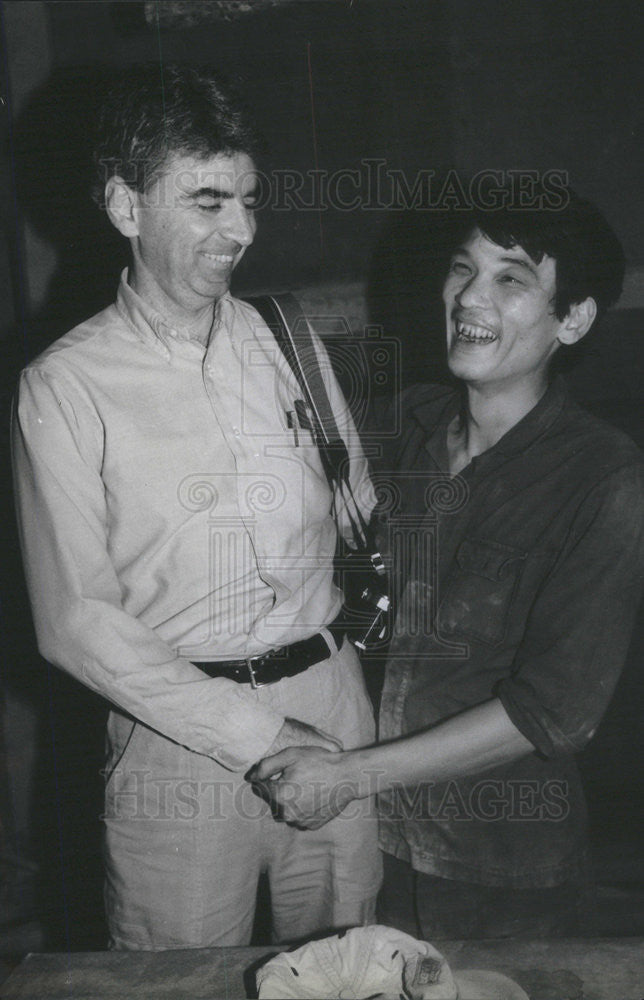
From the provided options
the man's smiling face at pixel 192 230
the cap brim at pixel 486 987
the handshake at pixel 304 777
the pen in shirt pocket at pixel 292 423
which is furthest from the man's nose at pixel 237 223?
the cap brim at pixel 486 987

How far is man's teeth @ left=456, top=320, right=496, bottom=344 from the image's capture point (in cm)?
176

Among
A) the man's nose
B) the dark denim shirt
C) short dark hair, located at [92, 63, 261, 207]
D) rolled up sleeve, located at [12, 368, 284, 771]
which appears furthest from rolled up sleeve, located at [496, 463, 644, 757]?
short dark hair, located at [92, 63, 261, 207]

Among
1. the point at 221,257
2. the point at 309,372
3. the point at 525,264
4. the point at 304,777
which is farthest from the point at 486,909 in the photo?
the point at 221,257

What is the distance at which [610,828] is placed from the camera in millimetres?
1955

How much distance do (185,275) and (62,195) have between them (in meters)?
0.36

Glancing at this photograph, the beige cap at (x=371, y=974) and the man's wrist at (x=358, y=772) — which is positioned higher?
the man's wrist at (x=358, y=772)

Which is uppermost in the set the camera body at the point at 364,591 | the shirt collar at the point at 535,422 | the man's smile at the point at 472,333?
the man's smile at the point at 472,333

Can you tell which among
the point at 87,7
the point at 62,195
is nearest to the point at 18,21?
the point at 87,7

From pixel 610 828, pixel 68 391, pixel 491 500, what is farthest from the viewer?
pixel 610 828

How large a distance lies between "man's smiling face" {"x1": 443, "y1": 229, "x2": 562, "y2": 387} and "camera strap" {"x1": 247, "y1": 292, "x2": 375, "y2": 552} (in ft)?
0.86

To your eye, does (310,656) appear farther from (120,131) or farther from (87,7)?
(87,7)

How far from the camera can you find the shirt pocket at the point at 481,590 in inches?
69.2

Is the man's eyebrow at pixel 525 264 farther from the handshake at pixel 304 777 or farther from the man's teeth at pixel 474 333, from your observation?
the handshake at pixel 304 777

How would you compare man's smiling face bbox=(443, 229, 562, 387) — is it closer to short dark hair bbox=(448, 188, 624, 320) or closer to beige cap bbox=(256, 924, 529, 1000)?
short dark hair bbox=(448, 188, 624, 320)
